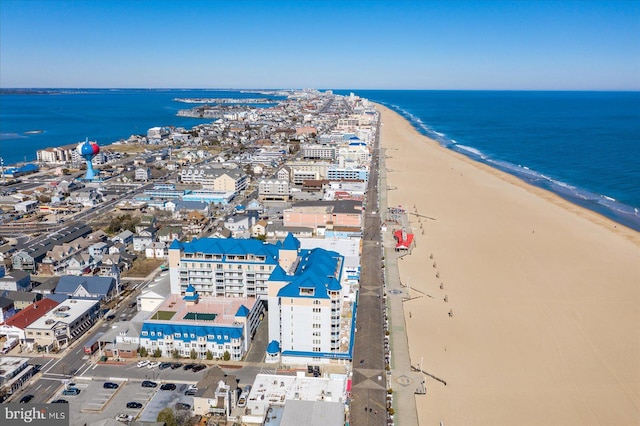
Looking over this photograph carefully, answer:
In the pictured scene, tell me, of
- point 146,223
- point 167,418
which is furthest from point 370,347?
point 146,223

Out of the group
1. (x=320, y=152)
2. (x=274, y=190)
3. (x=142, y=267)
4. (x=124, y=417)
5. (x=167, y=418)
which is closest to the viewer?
(x=167, y=418)

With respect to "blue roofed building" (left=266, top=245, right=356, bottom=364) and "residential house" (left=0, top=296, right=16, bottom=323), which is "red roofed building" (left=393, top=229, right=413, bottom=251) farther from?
"residential house" (left=0, top=296, right=16, bottom=323)

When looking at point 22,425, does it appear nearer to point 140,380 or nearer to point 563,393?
point 140,380

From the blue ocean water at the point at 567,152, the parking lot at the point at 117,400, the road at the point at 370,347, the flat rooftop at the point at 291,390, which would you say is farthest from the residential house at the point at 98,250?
the blue ocean water at the point at 567,152

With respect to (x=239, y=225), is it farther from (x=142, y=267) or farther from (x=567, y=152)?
(x=567, y=152)

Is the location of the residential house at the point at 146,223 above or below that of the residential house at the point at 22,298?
above

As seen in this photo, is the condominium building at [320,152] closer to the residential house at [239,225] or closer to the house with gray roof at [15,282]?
the residential house at [239,225]
